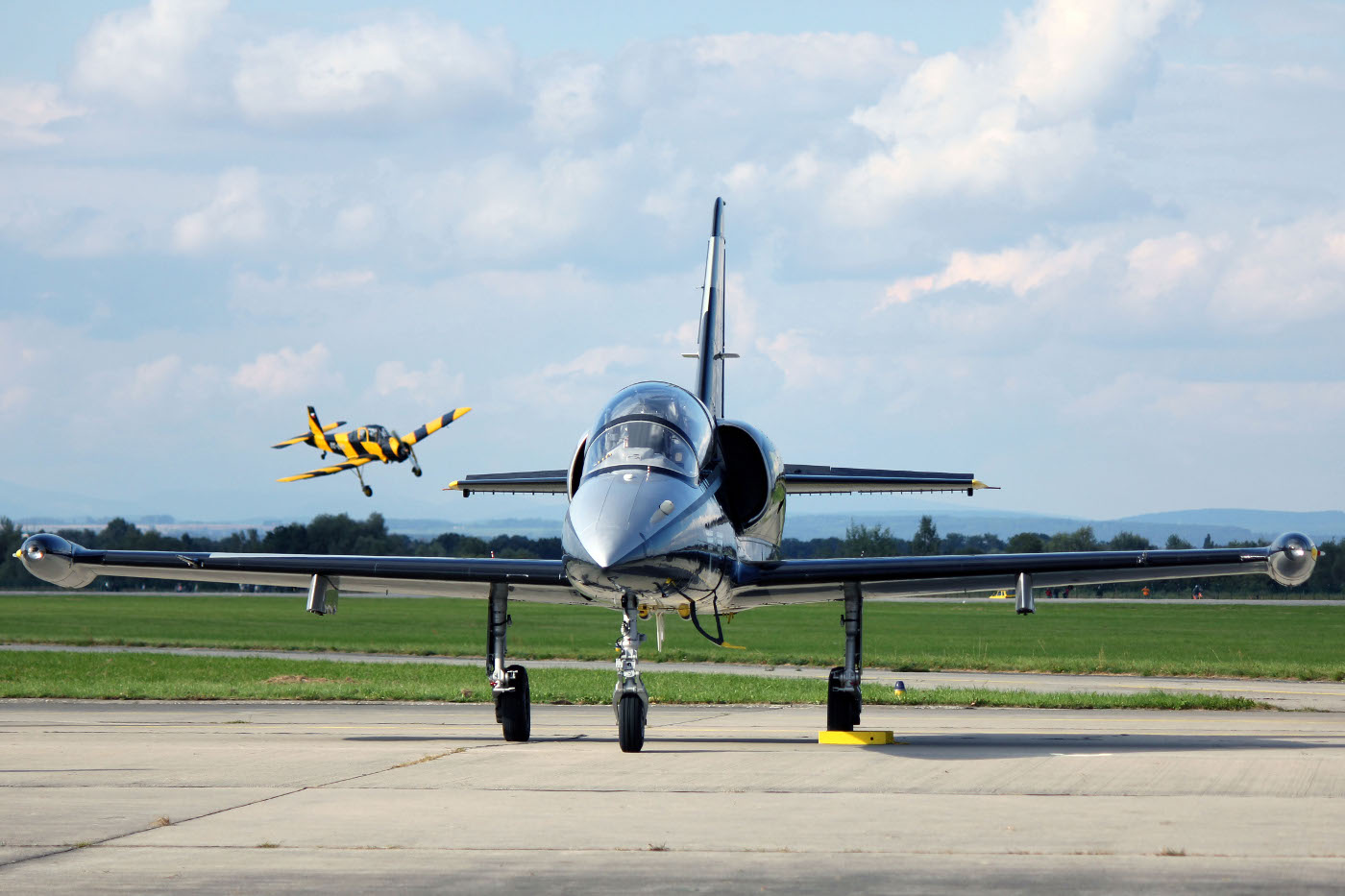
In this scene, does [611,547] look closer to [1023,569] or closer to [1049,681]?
[1023,569]

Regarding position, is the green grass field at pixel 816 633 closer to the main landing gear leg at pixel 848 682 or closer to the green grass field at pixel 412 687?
the green grass field at pixel 412 687

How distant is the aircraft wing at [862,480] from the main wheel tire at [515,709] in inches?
198

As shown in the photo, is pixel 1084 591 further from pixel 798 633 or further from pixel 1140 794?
pixel 1140 794

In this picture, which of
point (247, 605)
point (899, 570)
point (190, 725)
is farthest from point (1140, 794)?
point (247, 605)

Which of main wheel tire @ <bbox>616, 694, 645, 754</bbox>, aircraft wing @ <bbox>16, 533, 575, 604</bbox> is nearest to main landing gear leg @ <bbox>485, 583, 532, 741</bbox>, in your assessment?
aircraft wing @ <bbox>16, 533, 575, 604</bbox>

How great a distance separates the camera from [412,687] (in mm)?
28094

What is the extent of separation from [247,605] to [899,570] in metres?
77.2

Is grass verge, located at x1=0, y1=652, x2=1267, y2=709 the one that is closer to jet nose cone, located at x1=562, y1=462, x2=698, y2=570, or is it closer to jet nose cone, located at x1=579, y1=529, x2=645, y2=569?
jet nose cone, located at x1=562, y1=462, x2=698, y2=570

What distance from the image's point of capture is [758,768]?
557 inches

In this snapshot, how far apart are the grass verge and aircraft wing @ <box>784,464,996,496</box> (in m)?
5.48

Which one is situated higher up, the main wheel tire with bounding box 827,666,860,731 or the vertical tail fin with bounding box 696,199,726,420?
the vertical tail fin with bounding box 696,199,726,420

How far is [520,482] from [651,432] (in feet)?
17.0

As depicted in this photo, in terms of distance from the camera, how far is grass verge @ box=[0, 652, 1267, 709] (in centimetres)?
2472

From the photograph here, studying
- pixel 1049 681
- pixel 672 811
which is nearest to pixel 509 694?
pixel 672 811
